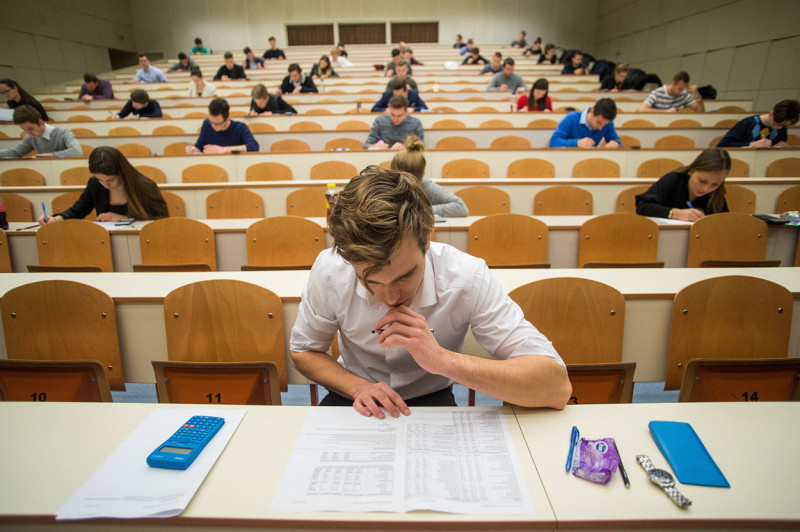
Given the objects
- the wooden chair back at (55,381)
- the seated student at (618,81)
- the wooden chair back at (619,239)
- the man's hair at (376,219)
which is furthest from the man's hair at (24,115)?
the seated student at (618,81)

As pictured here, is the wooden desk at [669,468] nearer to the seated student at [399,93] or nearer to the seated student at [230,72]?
the seated student at [399,93]

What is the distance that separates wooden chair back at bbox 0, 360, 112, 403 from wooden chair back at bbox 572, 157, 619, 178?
405 centimetres

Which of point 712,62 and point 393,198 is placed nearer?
point 393,198

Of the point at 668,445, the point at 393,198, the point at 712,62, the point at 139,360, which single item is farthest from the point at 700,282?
the point at 712,62

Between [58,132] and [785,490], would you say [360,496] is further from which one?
[58,132]

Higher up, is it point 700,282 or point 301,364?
point 700,282

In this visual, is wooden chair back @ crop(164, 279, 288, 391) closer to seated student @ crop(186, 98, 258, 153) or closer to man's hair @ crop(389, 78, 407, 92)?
seated student @ crop(186, 98, 258, 153)

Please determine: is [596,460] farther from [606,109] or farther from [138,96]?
[138,96]

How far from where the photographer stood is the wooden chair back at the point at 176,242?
244cm

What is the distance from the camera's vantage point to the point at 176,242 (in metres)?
2.48

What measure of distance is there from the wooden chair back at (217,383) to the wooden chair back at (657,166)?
13.1 ft

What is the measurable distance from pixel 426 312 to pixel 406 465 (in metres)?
0.41

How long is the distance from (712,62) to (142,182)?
10.3 m

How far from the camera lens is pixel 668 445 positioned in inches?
33.0
